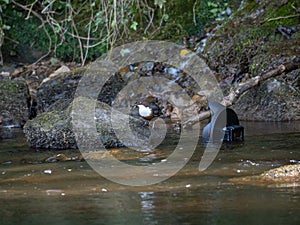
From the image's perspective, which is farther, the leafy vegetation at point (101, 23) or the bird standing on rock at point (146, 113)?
the leafy vegetation at point (101, 23)

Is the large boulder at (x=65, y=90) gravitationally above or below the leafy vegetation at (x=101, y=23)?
below

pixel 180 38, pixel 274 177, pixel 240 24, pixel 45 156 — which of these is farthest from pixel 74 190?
pixel 180 38

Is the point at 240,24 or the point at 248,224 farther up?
the point at 240,24

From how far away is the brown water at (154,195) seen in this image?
9.90ft

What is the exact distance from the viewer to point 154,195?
11.7 ft

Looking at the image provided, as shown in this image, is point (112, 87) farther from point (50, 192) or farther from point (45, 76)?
point (50, 192)

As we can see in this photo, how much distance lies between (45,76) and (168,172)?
6978 mm

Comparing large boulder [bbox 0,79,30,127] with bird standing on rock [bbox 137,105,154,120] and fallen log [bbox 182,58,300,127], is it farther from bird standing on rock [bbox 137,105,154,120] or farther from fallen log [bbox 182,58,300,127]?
fallen log [bbox 182,58,300,127]

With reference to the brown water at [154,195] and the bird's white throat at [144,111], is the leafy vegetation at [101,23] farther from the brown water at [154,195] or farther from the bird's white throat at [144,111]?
the brown water at [154,195]

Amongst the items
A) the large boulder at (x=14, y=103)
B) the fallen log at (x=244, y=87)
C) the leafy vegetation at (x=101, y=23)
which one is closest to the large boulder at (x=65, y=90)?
the large boulder at (x=14, y=103)

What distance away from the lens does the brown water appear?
3.02 m

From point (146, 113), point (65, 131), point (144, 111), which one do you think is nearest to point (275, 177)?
point (65, 131)

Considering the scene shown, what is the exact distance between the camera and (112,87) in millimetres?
8656

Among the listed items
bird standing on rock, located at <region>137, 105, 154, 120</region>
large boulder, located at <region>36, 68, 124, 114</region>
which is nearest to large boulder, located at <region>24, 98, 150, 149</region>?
bird standing on rock, located at <region>137, 105, 154, 120</region>
